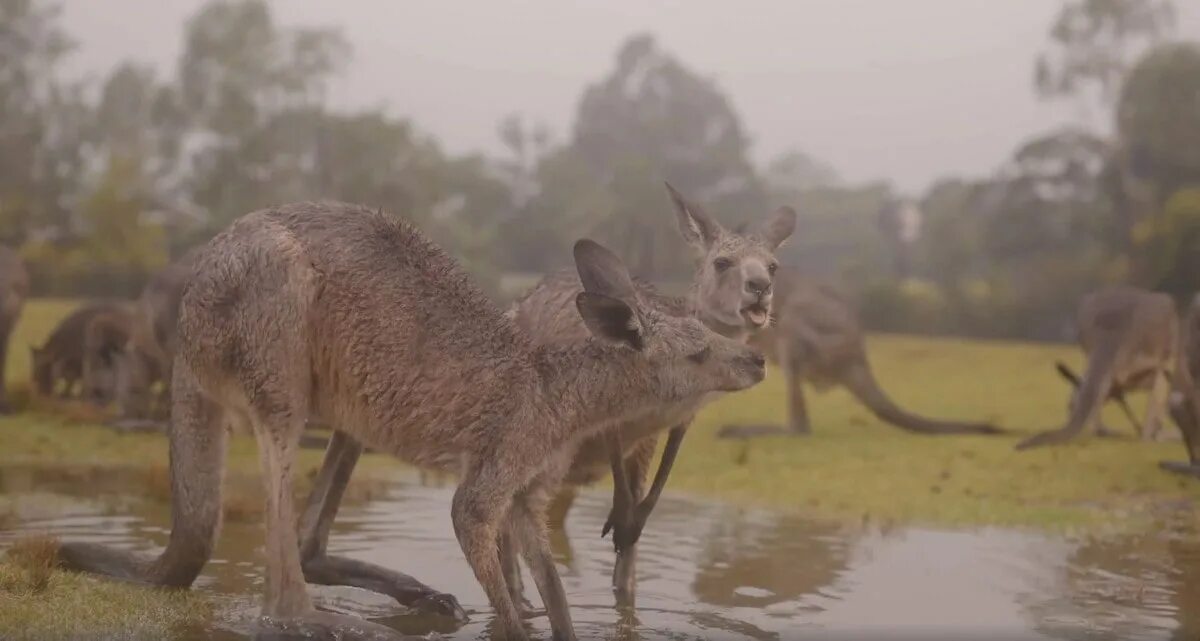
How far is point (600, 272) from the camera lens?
180 inches

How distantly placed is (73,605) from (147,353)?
640 cm

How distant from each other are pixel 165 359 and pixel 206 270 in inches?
222

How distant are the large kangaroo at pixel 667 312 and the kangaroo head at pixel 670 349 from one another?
0.81 feet

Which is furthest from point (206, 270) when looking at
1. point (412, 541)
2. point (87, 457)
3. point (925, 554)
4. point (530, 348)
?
point (87, 457)

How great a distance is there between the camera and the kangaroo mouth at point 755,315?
586 centimetres

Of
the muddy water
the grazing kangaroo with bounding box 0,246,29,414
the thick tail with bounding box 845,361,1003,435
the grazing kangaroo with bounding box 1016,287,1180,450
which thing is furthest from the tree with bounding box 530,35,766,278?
the muddy water

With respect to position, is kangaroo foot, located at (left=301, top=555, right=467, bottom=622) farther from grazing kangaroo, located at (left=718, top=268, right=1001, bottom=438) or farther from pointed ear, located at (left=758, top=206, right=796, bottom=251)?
grazing kangaroo, located at (left=718, top=268, right=1001, bottom=438)

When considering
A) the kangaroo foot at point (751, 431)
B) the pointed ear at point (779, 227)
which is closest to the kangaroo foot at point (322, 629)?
the pointed ear at point (779, 227)

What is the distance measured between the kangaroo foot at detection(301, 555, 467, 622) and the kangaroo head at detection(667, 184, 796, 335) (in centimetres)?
176

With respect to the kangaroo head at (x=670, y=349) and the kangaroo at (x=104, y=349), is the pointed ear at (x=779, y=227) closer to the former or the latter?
the kangaroo head at (x=670, y=349)

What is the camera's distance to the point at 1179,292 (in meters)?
14.2

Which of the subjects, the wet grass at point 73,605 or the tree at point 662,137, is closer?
the wet grass at point 73,605

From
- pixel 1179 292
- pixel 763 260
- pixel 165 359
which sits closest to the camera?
pixel 763 260

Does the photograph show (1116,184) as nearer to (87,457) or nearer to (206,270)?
(87,457)
